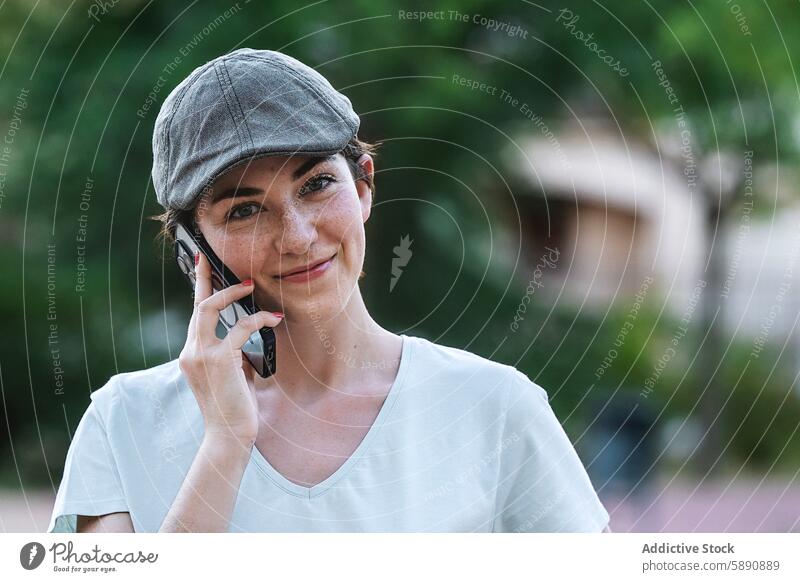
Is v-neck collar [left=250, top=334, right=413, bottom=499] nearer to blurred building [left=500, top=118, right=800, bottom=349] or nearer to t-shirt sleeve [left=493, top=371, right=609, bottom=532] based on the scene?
t-shirt sleeve [left=493, top=371, right=609, bottom=532]

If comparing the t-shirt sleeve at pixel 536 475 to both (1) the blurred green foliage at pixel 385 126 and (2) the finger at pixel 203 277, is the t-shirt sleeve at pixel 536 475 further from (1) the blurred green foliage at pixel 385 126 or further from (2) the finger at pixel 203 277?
(1) the blurred green foliage at pixel 385 126

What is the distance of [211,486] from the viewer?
1004mm

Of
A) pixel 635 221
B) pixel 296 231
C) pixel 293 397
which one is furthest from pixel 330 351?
pixel 635 221

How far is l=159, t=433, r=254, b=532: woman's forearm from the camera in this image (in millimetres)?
1004

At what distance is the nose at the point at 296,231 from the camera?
102 centimetres

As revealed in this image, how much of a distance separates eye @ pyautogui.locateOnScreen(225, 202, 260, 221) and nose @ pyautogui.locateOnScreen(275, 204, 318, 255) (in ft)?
0.11

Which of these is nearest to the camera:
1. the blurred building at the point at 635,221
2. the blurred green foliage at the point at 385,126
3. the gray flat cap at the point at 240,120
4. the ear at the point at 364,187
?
the gray flat cap at the point at 240,120

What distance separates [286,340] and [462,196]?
5.41ft

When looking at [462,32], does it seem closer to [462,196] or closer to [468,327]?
[462,196]

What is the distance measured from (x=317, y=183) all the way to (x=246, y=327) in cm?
16

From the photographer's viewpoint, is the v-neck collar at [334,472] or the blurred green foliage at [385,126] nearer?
the v-neck collar at [334,472]

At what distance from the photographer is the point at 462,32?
8.71 ft

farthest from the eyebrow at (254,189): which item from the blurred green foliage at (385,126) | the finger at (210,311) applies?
the blurred green foliage at (385,126)

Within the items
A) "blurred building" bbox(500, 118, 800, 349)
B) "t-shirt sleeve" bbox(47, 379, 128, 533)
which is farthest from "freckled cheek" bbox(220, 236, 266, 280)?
"blurred building" bbox(500, 118, 800, 349)
